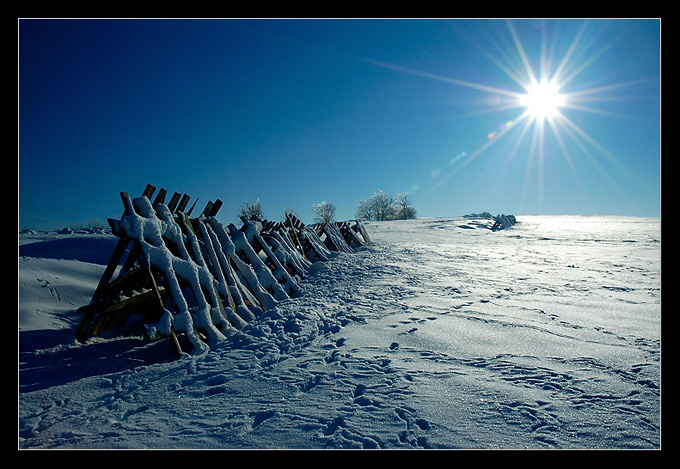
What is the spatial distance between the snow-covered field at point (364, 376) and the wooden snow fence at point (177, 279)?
27 cm

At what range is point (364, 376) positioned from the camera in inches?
109

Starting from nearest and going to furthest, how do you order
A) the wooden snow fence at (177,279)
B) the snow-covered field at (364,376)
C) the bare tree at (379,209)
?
the snow-covered field at (364,376)
the wooden snow fence at (177,279)
the bare tree at (379,209)

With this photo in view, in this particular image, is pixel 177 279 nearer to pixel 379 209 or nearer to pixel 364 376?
pixel 364 376

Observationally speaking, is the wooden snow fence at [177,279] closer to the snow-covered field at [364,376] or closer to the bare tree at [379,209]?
the snow-covered field at [364,376]

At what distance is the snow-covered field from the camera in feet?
6.80

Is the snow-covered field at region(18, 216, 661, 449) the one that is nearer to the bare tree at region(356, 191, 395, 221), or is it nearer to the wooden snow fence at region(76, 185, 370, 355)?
the wooden snow fence at region(76, 185, 370, 355)

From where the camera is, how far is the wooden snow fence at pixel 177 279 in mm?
3559

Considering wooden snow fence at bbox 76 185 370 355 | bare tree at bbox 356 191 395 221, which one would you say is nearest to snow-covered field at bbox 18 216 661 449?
wooden snow fence at bbox 76 185 370 355

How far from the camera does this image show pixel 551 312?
4457 mm

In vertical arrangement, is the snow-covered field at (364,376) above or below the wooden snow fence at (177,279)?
below

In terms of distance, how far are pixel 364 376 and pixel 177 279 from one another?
8.01 ft

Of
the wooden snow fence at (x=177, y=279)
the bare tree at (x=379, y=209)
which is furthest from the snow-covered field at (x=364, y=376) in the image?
the bare tree at (x=379, y=209)
